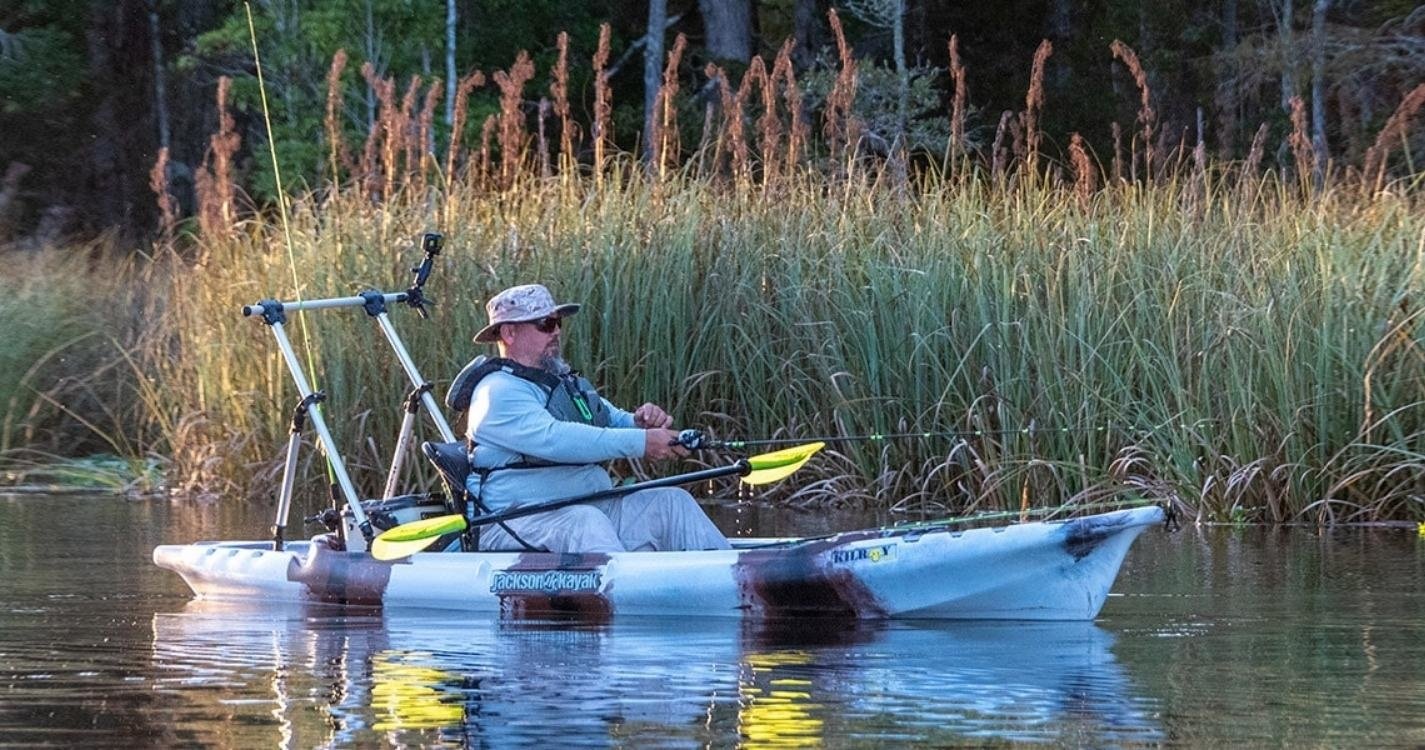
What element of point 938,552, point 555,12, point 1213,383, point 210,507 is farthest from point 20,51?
point 938,552

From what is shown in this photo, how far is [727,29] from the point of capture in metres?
27.1

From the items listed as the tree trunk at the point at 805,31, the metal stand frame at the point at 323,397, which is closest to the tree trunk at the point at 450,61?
the tree trunk at the point at 805,31

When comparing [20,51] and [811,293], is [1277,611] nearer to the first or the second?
[811,293]

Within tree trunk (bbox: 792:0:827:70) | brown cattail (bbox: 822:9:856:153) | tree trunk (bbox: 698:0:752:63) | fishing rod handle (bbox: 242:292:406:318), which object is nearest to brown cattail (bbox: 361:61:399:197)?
brown cattail (bbox: 822:9:856:153)

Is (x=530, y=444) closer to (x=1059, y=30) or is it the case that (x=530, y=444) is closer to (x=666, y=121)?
(x=666, y=121)

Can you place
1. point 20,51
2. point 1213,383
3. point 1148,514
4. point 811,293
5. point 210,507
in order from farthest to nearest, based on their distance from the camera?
point 20,51
point 210,507
point 811,293
point 1213,383
point 1148,514

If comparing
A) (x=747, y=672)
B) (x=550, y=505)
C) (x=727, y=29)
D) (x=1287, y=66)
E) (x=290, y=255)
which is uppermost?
(x=727, y=29)

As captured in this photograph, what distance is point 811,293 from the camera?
12.4 metres

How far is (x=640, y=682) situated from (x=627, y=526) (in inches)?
82.2

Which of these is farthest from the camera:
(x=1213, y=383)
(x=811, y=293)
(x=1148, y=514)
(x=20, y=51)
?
(x=20, y=51)

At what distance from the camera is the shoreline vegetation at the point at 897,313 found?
1135cm

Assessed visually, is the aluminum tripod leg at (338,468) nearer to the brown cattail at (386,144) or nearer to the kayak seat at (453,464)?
the kayak seat at (453,464)

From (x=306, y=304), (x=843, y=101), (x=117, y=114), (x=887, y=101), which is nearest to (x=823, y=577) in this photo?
(x=306, y=304)

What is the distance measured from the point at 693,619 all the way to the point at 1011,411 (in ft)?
11.4
